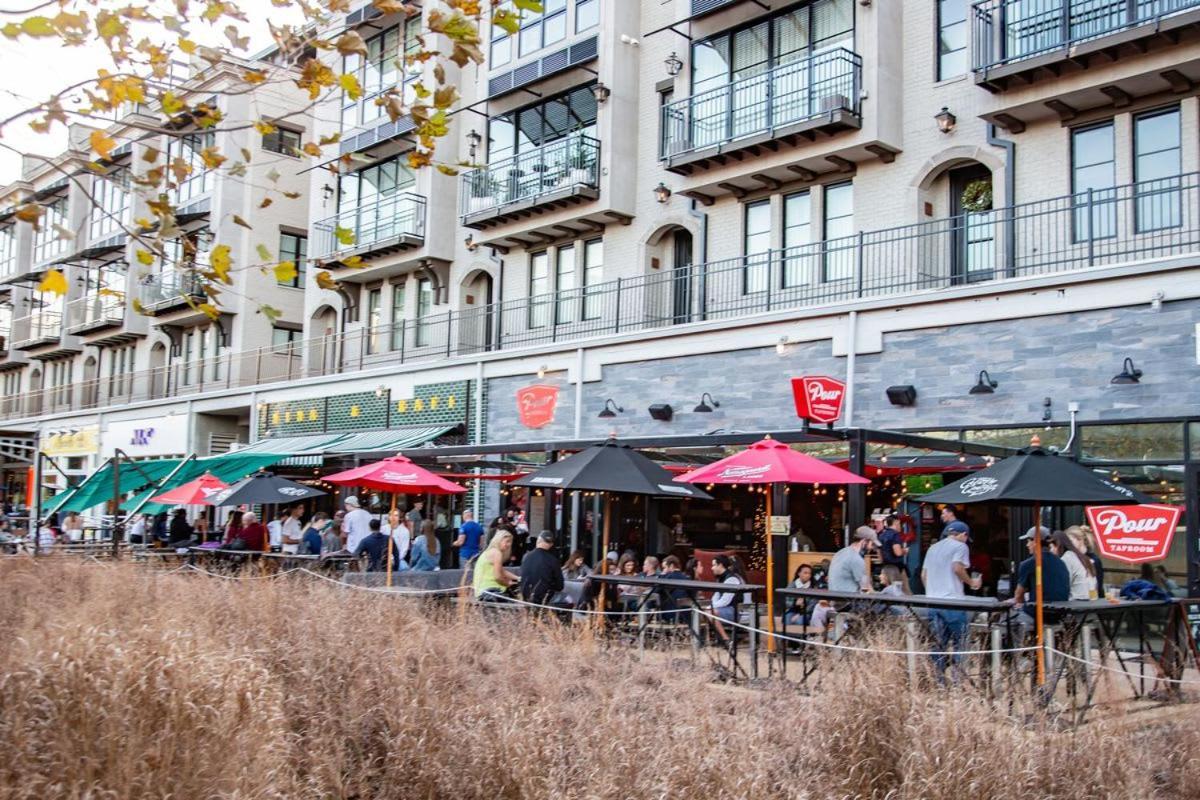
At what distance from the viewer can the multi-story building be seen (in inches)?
634

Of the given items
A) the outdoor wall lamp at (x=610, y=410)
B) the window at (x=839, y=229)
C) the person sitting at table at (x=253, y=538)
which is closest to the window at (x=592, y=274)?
the outdoor wall lamp at (x=610, y=410)

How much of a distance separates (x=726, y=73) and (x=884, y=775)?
1762cm

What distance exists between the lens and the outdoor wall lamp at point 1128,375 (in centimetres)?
1517

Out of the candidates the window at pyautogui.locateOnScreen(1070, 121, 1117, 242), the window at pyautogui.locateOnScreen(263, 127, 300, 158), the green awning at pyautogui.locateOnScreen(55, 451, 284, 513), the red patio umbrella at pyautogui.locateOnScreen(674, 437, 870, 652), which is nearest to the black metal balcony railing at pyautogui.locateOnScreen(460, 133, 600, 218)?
the green awning at pyautogui.locateOnScreen(55, 451, 284, 513)

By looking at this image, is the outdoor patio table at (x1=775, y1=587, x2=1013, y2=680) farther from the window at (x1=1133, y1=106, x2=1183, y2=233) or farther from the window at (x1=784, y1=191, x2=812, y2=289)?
the window at (x1=784, y1=191, x2=812, y2=289)

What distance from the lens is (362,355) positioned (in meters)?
30.7

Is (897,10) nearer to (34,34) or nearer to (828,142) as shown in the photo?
(828,142)

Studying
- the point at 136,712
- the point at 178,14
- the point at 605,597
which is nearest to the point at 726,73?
the point at 605,597

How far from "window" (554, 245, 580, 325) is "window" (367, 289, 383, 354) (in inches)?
246

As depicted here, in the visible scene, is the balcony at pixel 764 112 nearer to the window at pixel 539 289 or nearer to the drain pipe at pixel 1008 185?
the drain pipe at pixel 1008 185

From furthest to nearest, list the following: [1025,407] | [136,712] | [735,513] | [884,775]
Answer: [735,513], [1025,407], [884,775], [136,712]

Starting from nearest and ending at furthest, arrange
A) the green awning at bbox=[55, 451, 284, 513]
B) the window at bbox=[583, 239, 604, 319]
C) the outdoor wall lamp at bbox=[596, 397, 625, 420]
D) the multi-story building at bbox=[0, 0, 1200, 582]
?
the multi-story building at bbox=[0, 0, 1200, 582] → the outdoor wall lamp at bbox=[596, 397, 625, 420] → the window at bbox=[583, 239, 604, 319] → the green awning at bbox=[55, 451, 284, 513]

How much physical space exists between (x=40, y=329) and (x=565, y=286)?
101 ft

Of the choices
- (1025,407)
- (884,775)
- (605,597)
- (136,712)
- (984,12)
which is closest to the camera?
(136,712)
